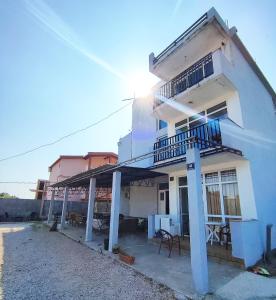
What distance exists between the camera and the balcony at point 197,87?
7.74 meters

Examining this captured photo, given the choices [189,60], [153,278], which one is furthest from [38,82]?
[153,278]

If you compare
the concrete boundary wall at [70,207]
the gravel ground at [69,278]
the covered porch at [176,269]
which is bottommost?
the gravel ground at [69,278]

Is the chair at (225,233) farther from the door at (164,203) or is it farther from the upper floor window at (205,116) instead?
the door at (164,203)

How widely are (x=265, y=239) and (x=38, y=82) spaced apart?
38.3 feet

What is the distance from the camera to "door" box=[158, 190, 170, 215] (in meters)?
13.4

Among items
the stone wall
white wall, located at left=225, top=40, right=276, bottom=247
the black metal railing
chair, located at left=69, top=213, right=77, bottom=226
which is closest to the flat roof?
the black metal railing

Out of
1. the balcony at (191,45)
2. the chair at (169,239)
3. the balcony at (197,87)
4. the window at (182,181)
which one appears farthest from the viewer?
the window at (182,181)

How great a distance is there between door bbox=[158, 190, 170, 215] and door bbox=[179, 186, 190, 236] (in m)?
3.76

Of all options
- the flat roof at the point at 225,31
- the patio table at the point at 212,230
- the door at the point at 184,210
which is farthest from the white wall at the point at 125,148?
the patio table at the point at 212,230

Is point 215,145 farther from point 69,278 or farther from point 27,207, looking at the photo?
point 27,207

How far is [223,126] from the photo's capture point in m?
7.05

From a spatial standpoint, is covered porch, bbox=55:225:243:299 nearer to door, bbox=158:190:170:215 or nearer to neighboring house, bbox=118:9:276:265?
neighboring house, bbox=118:9:276:265

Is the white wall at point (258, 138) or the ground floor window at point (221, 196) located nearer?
the white wall at point (258, 138)

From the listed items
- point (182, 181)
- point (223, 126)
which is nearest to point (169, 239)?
point (182, 181)
